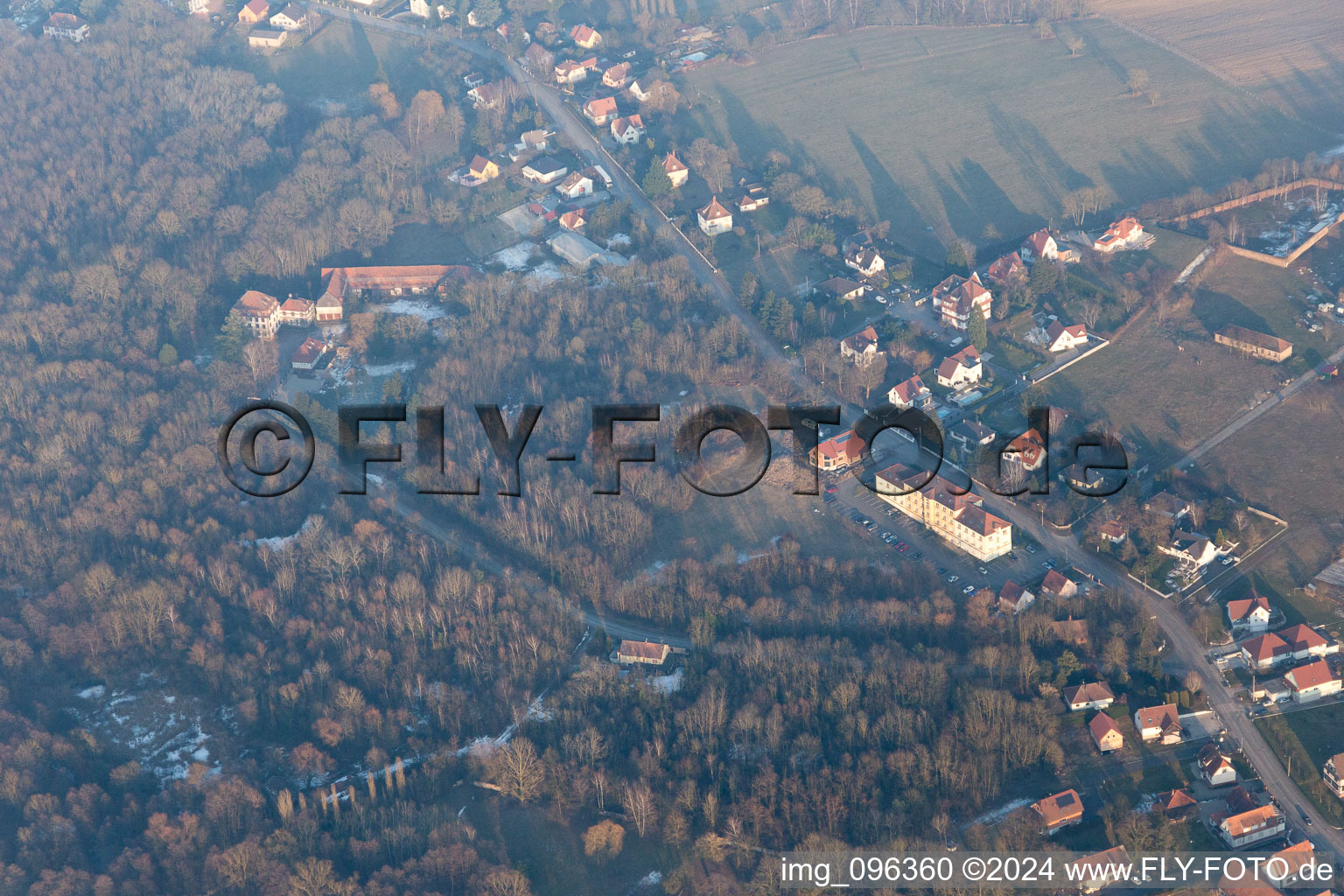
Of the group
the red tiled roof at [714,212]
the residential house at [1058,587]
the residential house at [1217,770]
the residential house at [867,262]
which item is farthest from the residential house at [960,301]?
the residential house at [1217,770]

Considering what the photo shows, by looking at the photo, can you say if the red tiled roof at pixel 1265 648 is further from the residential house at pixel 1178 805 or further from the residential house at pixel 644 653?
the residential house at pixel 644 653

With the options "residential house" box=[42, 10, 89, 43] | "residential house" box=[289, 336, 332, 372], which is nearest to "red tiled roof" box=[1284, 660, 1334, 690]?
"residential house" box=[289, 336, 332, 372]

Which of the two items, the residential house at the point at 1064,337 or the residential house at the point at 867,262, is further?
the residential house at the point at 867,262

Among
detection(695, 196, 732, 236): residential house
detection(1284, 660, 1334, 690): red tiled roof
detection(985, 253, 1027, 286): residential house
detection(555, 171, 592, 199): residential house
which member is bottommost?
detection(1284, 660, 1334, 690): red tiled roof

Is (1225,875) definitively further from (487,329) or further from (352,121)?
(352,121)

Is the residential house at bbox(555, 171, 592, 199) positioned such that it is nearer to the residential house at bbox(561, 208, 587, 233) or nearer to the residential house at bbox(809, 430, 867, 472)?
the residential house at bbox(561, 208, 587, 233)
